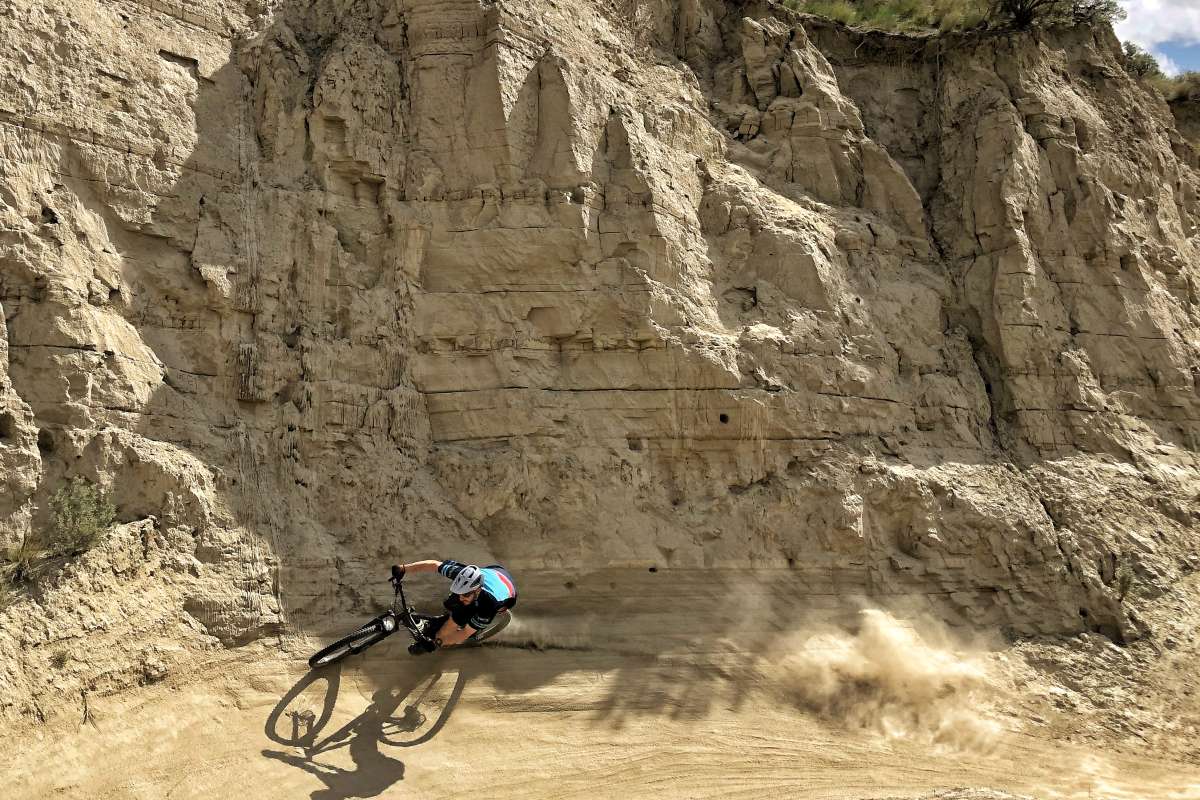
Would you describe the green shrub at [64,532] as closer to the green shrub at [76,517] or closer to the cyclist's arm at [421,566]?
the green shrub at [76,517]

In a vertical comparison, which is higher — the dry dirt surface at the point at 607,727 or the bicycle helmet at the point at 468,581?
the bicycle helmet at the point at 468,581

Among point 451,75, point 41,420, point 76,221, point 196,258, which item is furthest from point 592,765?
point 451,75

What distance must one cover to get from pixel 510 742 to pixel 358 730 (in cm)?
125

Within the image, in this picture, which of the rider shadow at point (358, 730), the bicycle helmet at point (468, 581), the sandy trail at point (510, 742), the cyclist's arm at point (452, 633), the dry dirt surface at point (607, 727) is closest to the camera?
the sandy trail at point (510, 742)

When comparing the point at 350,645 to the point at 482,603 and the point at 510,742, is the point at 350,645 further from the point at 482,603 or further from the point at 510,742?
the point at 510,742

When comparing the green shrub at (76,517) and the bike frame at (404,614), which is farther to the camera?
the bike frame at (404,614)

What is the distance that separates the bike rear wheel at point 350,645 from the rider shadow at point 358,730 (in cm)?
12

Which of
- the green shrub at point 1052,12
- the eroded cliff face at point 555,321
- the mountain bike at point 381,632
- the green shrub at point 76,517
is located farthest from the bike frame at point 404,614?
the green shrub at point 1052,12

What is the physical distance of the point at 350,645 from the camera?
8.18 meters

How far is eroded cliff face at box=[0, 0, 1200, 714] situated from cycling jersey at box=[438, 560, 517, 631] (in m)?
1.22

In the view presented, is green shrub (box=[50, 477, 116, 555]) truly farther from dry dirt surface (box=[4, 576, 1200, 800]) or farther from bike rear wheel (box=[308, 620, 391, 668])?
bike rear wheel (box=[308, 620, 391, 668])

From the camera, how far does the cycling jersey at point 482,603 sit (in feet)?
26.7

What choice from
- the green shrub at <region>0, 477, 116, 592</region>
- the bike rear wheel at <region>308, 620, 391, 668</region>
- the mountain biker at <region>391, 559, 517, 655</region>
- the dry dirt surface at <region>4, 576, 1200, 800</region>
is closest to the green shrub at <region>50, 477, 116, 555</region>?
the green shrub at <region>0, 477, 116, 592</region>

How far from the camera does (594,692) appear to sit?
8883mm
